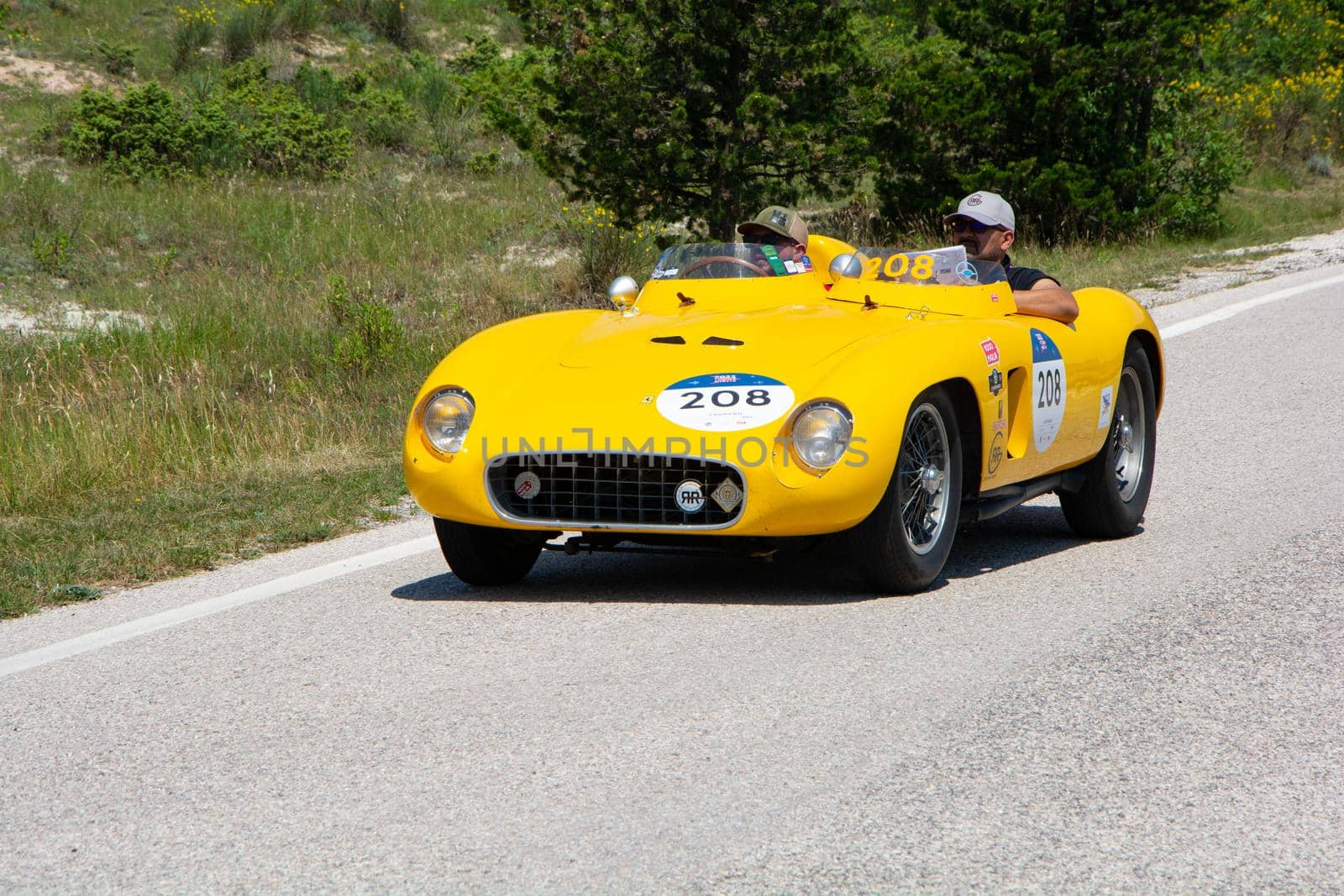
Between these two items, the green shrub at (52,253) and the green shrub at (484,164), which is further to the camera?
the green shrub at (484,164)

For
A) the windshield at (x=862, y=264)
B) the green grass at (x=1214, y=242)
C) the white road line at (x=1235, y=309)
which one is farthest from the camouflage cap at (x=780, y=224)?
the green grass at (x=1214, y=242)

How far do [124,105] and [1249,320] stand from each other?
15468 mm

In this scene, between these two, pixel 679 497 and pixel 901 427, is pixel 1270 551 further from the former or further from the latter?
pixel 679 497

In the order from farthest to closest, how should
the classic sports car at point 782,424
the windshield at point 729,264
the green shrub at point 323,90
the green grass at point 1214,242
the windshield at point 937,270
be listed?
the green shrub at point 323,90
the green grass at point 1214,242
the windshield at point 729,264
the windshield at point 937,270
the classic sports car at point 782,424

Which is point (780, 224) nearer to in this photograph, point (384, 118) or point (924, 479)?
point (924, 479)

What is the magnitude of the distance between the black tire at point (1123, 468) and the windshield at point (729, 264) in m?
1.46

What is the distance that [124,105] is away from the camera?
21812 mm

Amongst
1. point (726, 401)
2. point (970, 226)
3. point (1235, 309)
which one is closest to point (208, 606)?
point (726, 401)

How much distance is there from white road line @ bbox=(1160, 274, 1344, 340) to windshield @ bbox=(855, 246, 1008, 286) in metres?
6.04

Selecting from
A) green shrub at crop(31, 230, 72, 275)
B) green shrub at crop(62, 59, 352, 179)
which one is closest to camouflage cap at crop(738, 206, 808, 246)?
green shrub at crop(31, 230, 72, 275)

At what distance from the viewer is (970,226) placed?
7.21 meters

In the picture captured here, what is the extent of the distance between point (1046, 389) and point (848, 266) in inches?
39.2

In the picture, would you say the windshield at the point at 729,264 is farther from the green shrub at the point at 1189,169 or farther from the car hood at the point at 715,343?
the green shrub at the point at 1189,169

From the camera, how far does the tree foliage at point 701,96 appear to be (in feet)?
50.4
